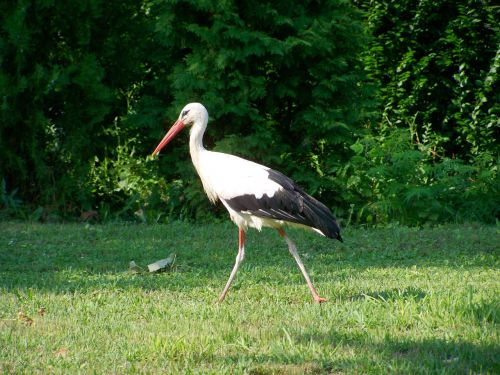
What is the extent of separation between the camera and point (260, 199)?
6.29 meters

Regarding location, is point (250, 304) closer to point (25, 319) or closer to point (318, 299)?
point (318, 299)

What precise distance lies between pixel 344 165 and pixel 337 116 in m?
0.66

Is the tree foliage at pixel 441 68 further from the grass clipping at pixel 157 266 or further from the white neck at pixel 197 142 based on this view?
the grass clipping at pixel 157 266

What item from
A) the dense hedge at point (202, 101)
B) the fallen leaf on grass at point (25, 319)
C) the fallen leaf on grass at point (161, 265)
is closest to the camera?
the fallen leaf on grass at point (25, 319)

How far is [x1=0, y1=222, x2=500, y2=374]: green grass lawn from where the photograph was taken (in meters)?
4.40

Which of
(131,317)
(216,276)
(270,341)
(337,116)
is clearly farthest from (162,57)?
(270,341)

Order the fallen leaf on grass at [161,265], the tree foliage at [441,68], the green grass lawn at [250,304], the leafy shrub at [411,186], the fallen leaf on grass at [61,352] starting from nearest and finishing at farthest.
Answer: the green grass lawn at [250,304] < the fallen leaf on grass at [61,352] < the fallen leaf on grass at [161,265] < the leafy shrub at [411,186] < the tree foliage at [441,68]

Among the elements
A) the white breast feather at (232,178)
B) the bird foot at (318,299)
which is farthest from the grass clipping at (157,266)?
the bird foot at (318,299)

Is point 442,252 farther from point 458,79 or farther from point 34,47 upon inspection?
point 34,47

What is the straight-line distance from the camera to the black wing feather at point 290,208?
239 inches

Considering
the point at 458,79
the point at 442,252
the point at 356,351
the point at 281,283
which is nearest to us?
the point at 356,351

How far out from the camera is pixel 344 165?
34.7 feet

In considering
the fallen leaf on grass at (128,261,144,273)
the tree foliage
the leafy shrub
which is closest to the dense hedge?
the leafy shrub

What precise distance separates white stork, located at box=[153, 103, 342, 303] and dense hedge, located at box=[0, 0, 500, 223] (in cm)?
344
